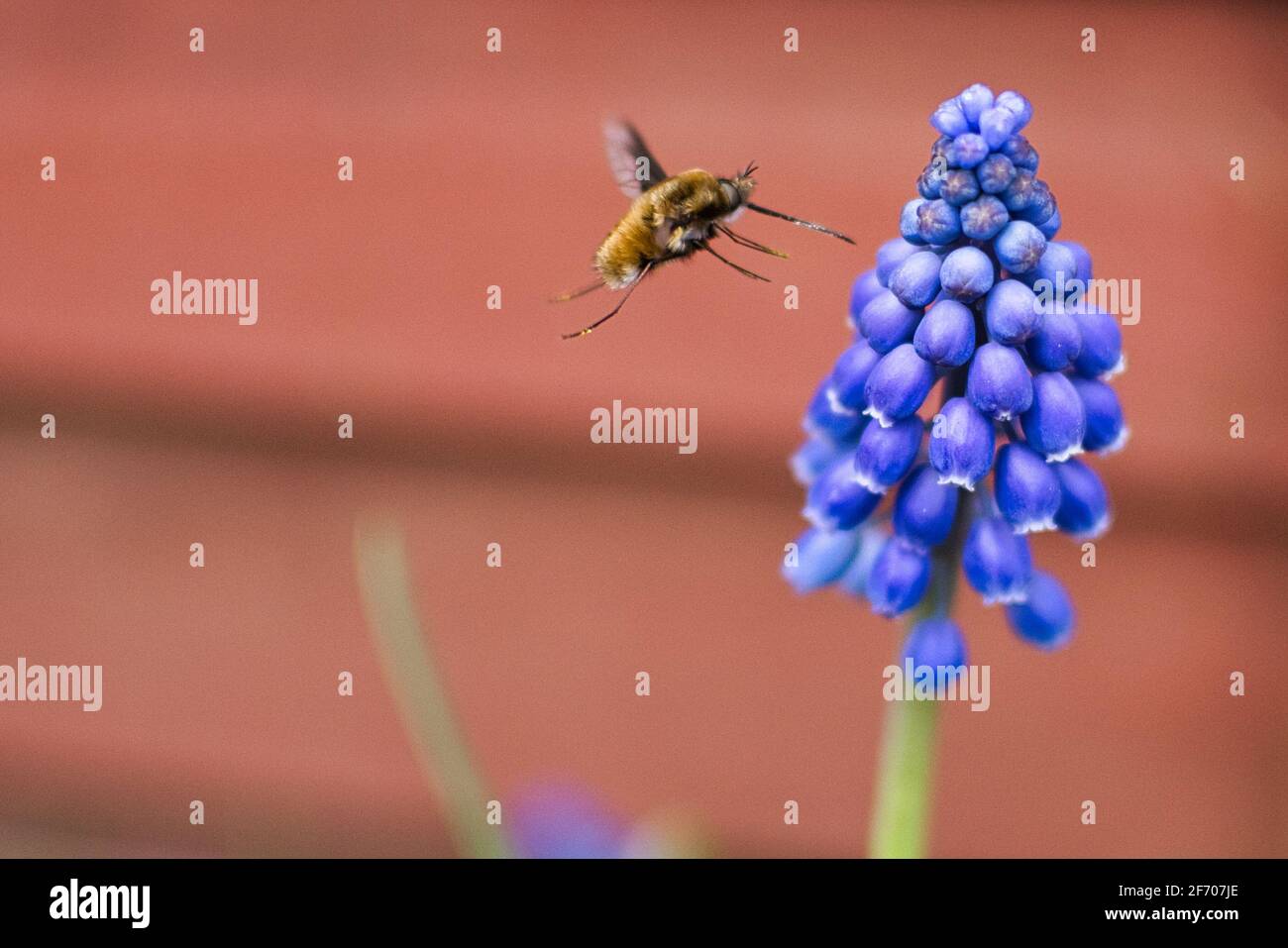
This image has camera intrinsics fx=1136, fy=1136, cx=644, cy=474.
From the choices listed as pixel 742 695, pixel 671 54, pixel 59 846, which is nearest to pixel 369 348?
pixel 671 54

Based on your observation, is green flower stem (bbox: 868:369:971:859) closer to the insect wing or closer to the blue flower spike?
the blue flower spike

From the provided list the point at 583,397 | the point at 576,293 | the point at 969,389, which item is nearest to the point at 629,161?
the point at 576,293

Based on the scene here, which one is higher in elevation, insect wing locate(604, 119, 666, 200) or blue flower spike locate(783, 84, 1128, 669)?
insect wing locate(604, 119, 666, 200)

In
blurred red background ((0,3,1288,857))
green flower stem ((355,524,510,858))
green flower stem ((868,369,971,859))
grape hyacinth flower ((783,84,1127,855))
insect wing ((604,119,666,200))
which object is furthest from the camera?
blurred red background ((0,3,1288,857))

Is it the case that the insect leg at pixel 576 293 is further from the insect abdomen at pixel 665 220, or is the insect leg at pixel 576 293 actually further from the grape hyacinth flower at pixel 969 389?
the grape hyacinth flower at pixel 969 389

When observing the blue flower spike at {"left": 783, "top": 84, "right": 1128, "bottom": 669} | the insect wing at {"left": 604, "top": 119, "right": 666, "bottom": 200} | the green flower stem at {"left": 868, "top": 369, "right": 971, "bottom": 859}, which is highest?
the insect wing at {"left": 604, "top": 119, "right": 666, "bottom": 200}

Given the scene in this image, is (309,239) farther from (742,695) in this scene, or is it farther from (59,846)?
(59,846)

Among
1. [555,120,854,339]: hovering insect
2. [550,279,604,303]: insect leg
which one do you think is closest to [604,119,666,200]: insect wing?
[555,120,854,339]: hovering insect
